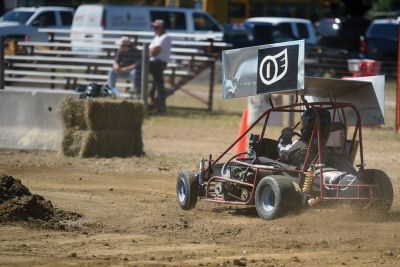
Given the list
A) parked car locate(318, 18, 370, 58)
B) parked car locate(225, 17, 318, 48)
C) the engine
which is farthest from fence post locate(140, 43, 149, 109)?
parked car locate(318, 18, 370, 58)

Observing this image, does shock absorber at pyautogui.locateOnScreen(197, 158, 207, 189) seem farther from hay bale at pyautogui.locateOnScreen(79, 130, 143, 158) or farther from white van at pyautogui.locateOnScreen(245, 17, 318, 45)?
white van at pyautogui.locateOnScreen(245, 17, 318, 45)

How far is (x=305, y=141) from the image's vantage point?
999 centimetres

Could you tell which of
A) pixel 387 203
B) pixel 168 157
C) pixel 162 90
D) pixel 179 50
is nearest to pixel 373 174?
pixel 387 203

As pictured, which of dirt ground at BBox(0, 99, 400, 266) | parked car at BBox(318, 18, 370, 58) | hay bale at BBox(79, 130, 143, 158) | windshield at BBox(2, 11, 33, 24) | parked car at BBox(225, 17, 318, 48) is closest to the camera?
dirt ground at BBox(0, 99, 400, 266)

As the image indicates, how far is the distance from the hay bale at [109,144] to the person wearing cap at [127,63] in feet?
22.6

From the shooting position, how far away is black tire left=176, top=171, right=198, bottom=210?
1040cm

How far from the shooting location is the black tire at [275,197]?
9344 millimetres

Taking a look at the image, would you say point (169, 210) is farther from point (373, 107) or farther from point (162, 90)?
point (162, 90)

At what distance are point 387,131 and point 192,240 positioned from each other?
40.8 ft

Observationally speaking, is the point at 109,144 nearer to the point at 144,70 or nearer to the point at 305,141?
the point at 305,141

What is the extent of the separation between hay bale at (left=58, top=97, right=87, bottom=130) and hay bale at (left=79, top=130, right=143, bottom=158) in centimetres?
24

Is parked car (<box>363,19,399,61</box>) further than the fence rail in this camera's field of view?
Yes

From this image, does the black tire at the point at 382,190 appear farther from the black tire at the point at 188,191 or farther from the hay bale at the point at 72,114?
the hay bale at the point at 72,114

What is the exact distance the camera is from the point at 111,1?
43.5 metres
